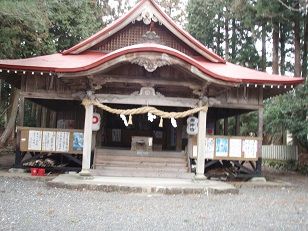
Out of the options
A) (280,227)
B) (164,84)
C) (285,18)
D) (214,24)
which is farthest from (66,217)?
(214,24)

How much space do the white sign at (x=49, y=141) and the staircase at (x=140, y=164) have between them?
147 centimetres

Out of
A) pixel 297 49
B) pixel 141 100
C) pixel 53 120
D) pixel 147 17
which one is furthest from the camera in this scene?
pixel 297 49

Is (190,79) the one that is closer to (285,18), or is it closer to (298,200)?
(298,200)

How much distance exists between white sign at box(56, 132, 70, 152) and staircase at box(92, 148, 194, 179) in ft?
3.39

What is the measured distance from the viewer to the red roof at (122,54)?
33.5ft

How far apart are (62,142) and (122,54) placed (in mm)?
4253

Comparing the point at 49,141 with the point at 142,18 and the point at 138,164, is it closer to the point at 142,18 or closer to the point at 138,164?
the point at 138,164

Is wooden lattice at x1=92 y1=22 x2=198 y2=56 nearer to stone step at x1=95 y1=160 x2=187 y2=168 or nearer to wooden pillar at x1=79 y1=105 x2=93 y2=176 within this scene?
wooden pillar at x1=79 y1=105 x2=93 y2=176

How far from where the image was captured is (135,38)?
47.3 ft

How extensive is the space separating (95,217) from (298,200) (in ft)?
18.4

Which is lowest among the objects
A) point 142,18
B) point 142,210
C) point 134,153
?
point 142,210

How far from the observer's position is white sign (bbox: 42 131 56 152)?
1270cm


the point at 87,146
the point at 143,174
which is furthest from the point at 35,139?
the point at 143,174

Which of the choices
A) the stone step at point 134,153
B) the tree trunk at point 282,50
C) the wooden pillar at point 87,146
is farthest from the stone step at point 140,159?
the tree trunk at point 282,50
